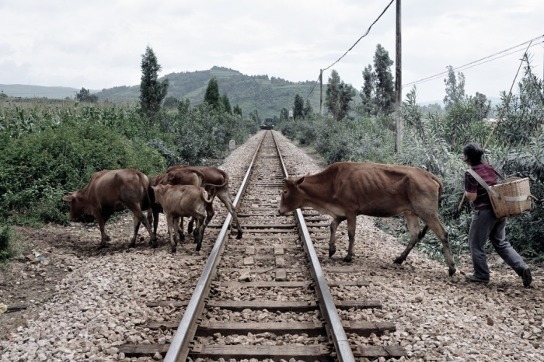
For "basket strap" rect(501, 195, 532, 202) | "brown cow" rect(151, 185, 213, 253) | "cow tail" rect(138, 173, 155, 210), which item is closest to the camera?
"basket strap" rect(501, 195, 532, 202)

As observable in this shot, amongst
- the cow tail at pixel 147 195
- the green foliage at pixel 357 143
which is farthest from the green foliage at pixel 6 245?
the green foliage at pixel 357 143

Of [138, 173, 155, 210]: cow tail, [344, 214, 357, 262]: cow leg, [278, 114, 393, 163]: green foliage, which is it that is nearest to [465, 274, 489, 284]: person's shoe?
[344, 214, 357, 262]: cow leg

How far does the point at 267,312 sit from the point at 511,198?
3.34 meters

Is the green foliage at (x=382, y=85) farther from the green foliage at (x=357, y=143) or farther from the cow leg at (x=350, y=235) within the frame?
the cow leg at (x=350, y=235)

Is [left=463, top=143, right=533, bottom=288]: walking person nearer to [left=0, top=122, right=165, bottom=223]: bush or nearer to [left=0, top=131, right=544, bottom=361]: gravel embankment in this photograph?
[left=0, top=131, right=544, bottom=361]: gravel embankment

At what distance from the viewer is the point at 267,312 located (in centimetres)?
543

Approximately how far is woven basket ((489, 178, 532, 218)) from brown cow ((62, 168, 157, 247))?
5350 mm

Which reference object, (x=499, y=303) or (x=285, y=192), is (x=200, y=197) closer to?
(x=285, y=192)

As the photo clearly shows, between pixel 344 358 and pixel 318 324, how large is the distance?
0.97 m

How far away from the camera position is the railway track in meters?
4.48

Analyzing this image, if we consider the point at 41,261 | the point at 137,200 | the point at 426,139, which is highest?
the point at 426,139

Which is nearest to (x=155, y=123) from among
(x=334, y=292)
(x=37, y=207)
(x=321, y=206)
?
(x=37, y=207)

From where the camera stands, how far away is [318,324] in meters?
5.03

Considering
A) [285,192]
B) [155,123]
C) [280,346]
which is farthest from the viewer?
[155,123]
